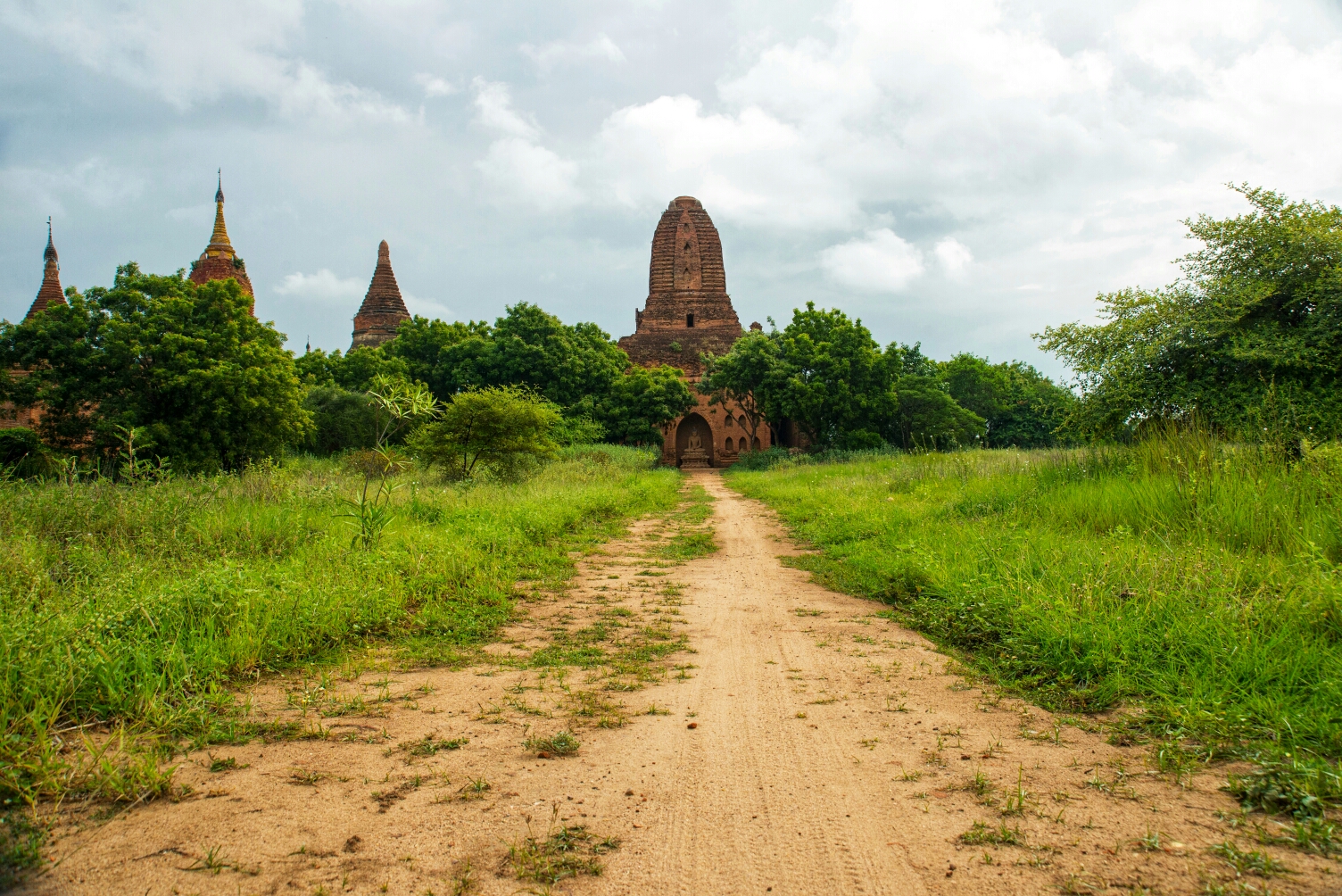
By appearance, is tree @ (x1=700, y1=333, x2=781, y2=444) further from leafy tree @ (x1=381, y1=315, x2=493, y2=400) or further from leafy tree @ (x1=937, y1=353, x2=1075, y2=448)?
leafy tree @ (x1=937, y1=353, x2=1075, y2=448)

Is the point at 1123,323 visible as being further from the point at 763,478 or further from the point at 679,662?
the point at 763,478

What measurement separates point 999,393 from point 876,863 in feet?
132

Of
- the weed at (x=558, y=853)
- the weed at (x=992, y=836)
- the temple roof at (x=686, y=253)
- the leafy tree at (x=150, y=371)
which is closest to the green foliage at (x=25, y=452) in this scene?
the leafy tree at (x=150, y=371)

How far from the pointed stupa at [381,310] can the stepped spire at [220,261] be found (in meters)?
14.1

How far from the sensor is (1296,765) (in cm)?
231

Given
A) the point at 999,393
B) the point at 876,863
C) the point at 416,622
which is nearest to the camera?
the point at 876,863

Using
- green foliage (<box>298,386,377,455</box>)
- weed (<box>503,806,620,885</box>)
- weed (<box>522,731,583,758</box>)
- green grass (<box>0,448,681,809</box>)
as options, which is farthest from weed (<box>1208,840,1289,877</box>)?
green foliage (<box>298,386,377,455</box>)

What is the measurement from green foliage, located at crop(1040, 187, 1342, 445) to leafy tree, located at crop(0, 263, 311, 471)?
16240 mm

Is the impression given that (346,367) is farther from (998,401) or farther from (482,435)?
(998,401)

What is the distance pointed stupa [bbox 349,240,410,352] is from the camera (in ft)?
129

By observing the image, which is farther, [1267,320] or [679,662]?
[1267,320]

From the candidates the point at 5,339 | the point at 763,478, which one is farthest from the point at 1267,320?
the point at 5,339

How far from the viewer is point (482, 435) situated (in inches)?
535

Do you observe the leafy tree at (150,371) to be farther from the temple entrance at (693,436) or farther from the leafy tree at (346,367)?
the temple entrance at (693,436)
